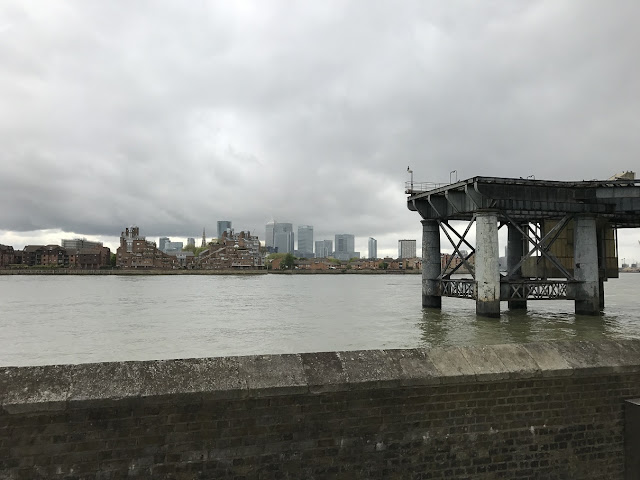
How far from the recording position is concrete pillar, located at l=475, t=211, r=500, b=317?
94.1 feet

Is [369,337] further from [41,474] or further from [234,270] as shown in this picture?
[234,270]

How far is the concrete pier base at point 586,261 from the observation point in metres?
30.0

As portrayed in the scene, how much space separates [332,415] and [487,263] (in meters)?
25.9

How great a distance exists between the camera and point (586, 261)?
30.0m

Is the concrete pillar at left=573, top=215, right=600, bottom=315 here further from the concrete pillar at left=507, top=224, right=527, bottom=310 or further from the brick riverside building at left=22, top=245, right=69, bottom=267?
the brick riverside building at left=22, top=245, right=69, bottom=267

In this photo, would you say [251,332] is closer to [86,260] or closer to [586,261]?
[586,261]

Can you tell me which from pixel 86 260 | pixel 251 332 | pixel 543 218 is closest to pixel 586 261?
pixel 543 218

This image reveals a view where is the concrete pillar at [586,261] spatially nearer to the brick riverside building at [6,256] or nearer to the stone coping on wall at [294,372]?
the stone coping on wall at [294,372]

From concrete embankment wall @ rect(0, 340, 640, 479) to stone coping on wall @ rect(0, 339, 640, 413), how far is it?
1 centimetres

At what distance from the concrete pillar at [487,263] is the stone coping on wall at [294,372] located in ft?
76.8

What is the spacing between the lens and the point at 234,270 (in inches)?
7456

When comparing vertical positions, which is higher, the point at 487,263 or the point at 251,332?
the point at 487,263

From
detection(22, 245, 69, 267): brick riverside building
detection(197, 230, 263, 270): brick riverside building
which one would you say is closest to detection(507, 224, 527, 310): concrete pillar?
detection(197, 230, 263, 270): brick riverside building

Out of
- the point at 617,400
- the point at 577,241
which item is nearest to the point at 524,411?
the point at 617,400
